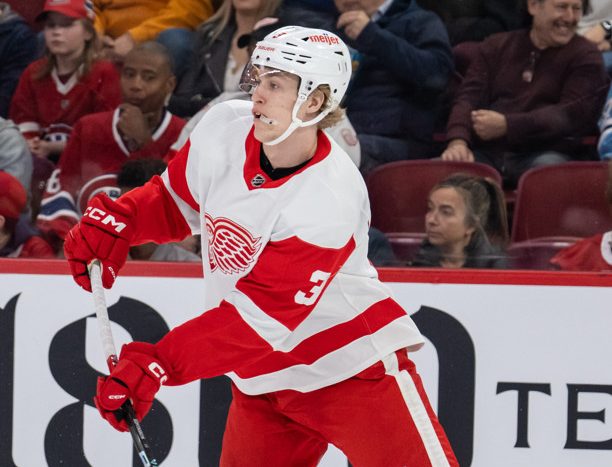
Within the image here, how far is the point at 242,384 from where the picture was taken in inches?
95.9

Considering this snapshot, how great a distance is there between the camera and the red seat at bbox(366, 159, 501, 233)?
3.17 meters

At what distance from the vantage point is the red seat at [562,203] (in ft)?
10.2

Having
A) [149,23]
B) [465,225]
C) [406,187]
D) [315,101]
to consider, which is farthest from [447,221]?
[149,23]

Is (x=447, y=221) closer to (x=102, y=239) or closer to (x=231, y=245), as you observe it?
(x=231, y=245)

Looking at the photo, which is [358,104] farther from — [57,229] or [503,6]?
[57,229]

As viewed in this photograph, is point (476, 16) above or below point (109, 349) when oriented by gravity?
above

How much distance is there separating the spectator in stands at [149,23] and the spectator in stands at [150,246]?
57cm

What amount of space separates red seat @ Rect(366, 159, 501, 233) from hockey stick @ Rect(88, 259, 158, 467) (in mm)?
1036

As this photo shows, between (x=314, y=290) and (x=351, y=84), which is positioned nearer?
(x=314, y=290)

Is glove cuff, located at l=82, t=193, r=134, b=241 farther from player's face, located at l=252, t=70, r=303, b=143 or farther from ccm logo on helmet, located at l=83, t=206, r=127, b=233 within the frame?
player's face, located at l=252, t=70, r=303, b=143

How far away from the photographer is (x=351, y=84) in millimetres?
3641

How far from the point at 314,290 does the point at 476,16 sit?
6.37ft

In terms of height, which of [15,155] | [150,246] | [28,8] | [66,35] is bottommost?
[150,246]

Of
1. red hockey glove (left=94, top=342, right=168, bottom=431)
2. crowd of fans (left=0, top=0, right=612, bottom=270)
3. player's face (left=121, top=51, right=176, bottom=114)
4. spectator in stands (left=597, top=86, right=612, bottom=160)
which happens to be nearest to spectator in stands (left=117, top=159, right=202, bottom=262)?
crowd of fans (left=0, top=0, right=612, bottom=270)
